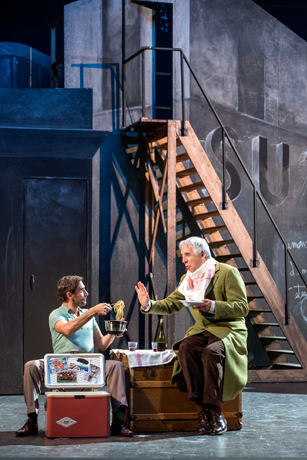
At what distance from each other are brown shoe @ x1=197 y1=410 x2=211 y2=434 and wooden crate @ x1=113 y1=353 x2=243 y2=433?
0.23 metres

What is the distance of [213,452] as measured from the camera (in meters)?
4.11

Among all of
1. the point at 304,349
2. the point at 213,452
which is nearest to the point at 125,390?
the point at 213,452

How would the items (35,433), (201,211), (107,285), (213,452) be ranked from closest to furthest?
(213,452)
(35,433)
(107,285)
(201,211)

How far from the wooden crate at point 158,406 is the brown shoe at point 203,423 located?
0.76 ft

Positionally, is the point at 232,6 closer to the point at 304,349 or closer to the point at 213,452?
the point at 304,349

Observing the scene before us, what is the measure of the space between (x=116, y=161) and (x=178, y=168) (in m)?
0.87

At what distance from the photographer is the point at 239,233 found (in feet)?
25.6

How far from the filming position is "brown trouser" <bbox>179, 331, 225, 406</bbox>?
459cm

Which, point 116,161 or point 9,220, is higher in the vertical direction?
point 116,161

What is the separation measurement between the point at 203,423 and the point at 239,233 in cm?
356

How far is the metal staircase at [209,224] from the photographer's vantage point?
7.64 metres

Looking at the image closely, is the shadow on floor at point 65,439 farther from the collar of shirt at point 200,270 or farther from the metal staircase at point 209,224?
the metal staircase at point 209,224

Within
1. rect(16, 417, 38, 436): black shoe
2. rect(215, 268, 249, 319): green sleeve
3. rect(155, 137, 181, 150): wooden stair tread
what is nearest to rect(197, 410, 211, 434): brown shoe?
rect(215, 268, 249, 319): green sleeve

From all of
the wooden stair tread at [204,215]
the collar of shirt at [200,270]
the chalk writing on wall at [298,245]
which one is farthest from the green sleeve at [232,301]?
the chalk writing on wall at [298,245]
